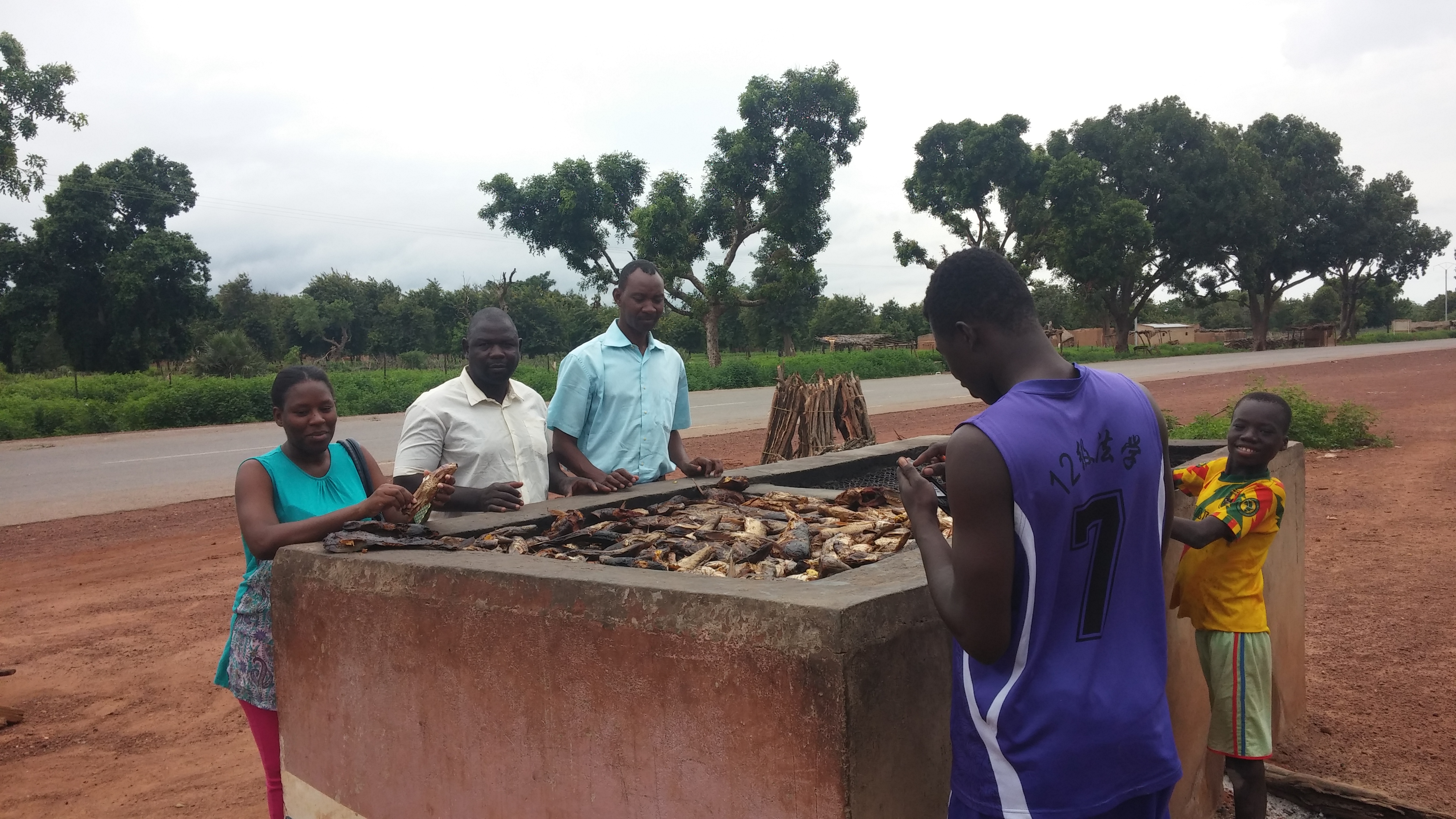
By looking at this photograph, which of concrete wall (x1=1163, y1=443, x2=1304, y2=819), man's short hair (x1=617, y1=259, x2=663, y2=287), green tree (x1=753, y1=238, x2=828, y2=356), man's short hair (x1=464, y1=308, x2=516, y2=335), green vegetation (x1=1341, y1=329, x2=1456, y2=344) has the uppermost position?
green tree (x1=753, y1=238, x2=828, y2=356)

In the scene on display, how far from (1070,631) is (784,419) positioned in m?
7.44

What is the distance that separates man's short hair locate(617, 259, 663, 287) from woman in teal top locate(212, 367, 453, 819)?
1.25m

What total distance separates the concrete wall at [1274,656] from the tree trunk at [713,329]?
74.4 feet

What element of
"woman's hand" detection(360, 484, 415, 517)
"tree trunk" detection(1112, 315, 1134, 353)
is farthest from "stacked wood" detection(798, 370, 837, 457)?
"tree trunk" detection(1112, 315, 1134, 353)

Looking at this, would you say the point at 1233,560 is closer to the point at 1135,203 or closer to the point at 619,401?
the point at 619,401

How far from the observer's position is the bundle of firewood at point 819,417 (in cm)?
864

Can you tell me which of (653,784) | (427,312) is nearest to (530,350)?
(427,312)

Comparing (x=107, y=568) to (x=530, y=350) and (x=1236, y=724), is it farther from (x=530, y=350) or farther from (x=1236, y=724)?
(x=530, y=350)

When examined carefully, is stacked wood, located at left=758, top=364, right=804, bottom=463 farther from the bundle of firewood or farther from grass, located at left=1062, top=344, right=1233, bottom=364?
grass, located at left=1062, top=344, right=1233, bottom=364

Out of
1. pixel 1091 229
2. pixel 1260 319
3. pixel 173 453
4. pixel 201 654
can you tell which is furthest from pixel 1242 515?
pixel 1260 319

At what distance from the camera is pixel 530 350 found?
46250 millimetres

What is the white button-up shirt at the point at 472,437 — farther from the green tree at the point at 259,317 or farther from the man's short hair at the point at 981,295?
the green tree at the point at 259,317

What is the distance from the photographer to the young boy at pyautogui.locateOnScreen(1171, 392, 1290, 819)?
288 cm

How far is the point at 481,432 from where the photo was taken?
3479 mm
